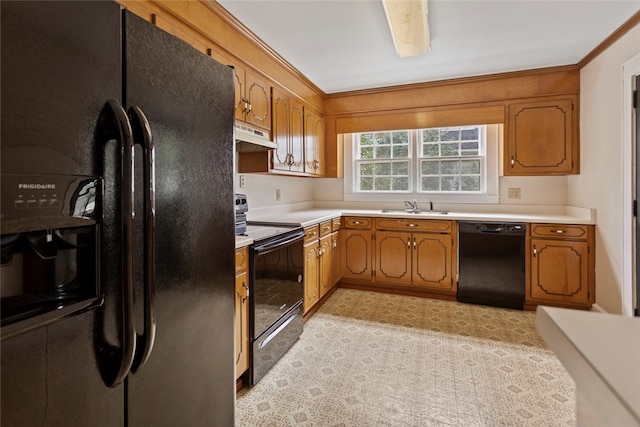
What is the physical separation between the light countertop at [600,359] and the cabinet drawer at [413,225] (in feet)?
9.31

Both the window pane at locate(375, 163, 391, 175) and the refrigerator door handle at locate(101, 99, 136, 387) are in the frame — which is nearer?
the refrigerator door handle at locate(101, 99, 136, 387)

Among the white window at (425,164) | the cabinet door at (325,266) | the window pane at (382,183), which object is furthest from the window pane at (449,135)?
the cabinet door at (325,266)

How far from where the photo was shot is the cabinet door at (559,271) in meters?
2.96

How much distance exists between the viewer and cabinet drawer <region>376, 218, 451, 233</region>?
11.1 ft

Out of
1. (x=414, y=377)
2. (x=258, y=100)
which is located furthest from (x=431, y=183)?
(x=414, y=377)

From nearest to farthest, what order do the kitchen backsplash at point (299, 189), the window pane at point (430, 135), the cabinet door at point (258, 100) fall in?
1. the cabinet door at point (258, 100)
2. the kitchen backsplash at point (299, 189)
3. the window pane at point (430, 135)


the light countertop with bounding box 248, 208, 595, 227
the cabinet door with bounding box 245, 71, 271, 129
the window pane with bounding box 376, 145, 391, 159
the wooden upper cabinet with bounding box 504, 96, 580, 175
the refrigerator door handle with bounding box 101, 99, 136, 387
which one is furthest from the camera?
the window pane with bounding box 376, 145, 391, 159

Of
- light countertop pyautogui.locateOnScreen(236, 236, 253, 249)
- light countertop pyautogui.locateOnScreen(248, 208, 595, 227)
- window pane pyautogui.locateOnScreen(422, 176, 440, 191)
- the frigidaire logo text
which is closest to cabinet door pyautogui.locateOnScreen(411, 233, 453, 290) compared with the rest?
light countertop pyautogui.locateOnScreen(248, 208, 595, 227)

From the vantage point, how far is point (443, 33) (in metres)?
2.51

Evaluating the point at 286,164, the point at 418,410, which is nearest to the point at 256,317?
the point at 418,410

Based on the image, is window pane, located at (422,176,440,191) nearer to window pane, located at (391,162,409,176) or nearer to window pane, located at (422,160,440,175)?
window pane, located at (422,160,440,175)

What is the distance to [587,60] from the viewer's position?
299 centimetres

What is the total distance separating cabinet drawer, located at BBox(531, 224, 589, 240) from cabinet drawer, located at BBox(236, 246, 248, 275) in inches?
108

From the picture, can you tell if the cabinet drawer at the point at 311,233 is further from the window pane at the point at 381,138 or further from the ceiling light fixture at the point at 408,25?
the window pane at the point at 381,138
